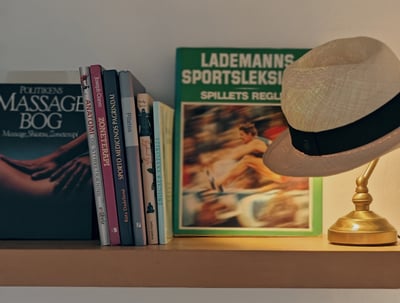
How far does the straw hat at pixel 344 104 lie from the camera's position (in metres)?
0.81

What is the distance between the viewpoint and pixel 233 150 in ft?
3.37

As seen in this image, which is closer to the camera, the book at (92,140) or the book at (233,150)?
the book at (92,140)

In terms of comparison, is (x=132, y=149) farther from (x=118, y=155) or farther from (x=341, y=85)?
(x=341, y=85)

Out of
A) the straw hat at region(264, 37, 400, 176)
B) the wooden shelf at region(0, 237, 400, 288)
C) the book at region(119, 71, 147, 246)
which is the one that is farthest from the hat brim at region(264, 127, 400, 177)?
the book at region(119, 71, 147, 246)

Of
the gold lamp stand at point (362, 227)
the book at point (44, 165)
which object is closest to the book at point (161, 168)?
the book at point (44, 165)

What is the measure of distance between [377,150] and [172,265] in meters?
0.32

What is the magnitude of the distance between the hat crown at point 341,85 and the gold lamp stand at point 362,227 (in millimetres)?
139

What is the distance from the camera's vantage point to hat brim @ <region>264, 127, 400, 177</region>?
2.65ft

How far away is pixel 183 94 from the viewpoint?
1039 mm

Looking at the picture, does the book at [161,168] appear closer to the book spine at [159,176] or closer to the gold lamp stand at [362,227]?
the book spine at [159,176]

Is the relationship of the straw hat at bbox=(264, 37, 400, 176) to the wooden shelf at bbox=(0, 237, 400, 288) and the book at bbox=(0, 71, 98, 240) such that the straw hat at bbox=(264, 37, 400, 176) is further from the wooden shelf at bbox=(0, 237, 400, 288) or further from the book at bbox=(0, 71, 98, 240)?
the book at bbox=(0, 71, 98, 240)

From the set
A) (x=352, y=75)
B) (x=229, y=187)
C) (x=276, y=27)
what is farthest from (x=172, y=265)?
(x=276, y=27)

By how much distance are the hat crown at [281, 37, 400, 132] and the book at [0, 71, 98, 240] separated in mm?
342

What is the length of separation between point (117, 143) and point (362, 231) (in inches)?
14.9
